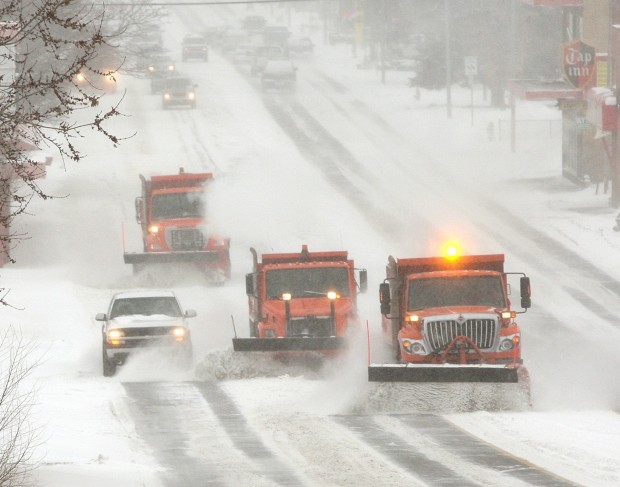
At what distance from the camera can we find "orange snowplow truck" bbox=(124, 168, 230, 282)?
116 ft

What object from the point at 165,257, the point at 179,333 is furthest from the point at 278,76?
the point at 179,333

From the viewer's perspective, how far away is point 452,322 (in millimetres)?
20672

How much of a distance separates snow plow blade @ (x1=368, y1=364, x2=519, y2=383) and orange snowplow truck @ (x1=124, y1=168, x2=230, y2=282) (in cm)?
1586

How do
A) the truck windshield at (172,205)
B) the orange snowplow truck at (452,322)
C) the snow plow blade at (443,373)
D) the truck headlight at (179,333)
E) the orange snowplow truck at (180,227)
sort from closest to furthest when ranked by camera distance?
the snow plow blade at (443,373) → the orange snowplow truck at (452,322) → the truck headlight at (179,333) → the orange snowplow truck at (180,227) → the truck windshield at (172,205)

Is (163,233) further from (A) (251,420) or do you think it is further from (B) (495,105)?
(B) (495,105)

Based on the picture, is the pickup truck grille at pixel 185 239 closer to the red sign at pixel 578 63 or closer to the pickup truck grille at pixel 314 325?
the pickup truck grille at pixel 314 325

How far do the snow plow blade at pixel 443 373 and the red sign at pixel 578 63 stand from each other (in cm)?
3188

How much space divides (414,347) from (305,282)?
14.6 feet

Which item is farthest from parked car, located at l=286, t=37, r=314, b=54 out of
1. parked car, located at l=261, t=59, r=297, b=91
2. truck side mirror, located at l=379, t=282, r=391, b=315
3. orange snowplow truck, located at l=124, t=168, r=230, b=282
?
truck side mirror, located at l=379, t=282, r=391, b=315

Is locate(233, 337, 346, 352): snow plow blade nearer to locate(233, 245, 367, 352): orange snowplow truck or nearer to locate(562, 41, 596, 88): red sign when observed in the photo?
locate(233, 245, 367, 352): orange snowplow truck

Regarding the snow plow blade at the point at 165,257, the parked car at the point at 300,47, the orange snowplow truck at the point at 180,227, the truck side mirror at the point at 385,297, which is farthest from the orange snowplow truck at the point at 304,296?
the parked car at the point at 300,47

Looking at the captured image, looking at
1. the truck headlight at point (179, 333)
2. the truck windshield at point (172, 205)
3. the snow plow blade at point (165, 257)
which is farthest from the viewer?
the truck windshield at point (172, 205)

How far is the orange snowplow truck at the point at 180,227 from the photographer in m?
35.3

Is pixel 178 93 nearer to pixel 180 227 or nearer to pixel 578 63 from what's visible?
pixel 578 63
